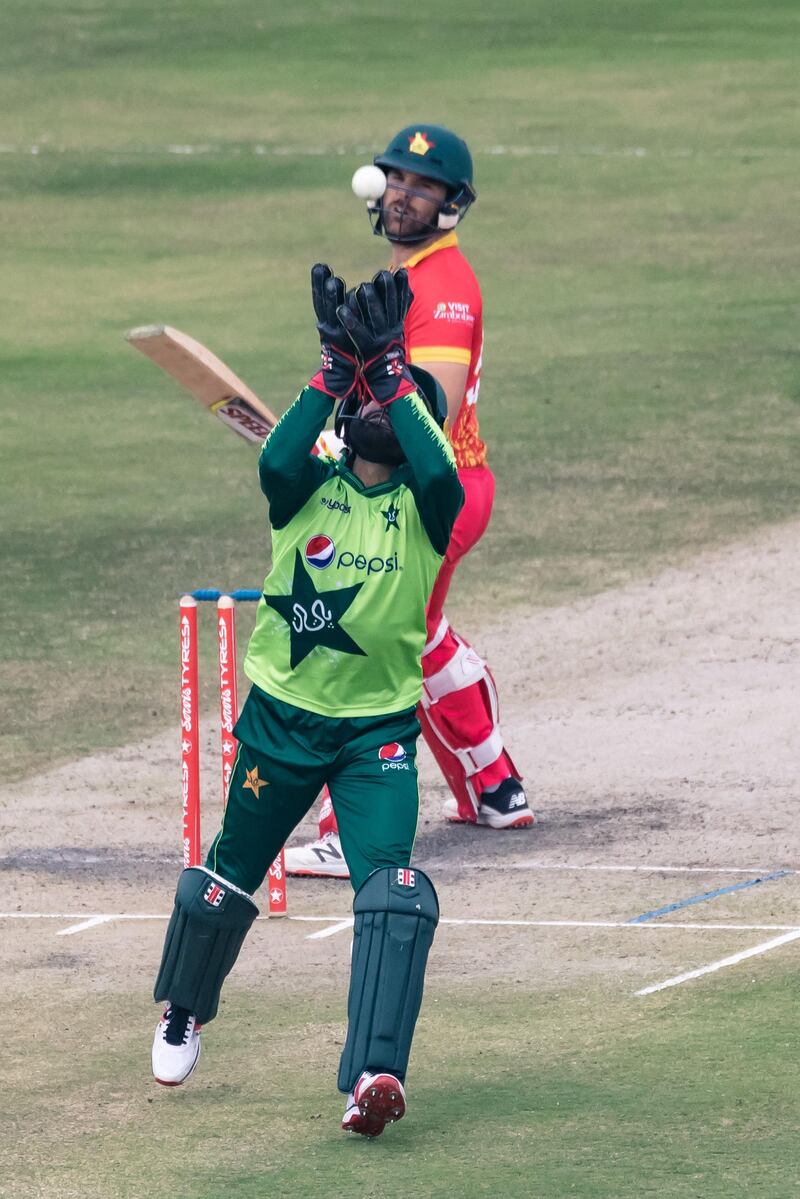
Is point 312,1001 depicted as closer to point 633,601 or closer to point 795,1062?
point 795,1062

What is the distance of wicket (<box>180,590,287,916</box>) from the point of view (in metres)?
7.13

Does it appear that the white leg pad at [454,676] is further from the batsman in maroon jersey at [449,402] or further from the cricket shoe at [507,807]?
the cricket shoe at [507,807]

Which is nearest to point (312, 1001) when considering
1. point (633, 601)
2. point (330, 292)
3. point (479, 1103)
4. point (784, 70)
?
point (479, 1103)

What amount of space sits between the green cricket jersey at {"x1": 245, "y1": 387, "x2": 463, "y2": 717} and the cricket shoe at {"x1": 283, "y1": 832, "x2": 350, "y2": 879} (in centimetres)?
241

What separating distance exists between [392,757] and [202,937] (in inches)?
26.8

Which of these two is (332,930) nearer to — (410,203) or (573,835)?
(573,835)

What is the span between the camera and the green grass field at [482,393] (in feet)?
17.5

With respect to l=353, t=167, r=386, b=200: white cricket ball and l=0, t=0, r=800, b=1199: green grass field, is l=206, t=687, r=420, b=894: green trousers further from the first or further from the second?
l=353, t=167, r=386, b=200: white cricket ball

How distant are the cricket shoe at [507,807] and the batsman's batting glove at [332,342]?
3.13 m

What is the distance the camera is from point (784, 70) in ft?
90.4

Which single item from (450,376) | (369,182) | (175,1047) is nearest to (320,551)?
(175,1047)

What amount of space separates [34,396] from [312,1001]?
10457mm

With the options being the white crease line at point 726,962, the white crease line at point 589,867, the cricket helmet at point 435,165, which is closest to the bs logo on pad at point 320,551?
the white crease line at point 726,962

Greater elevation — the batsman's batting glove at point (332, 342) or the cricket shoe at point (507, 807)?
the batsman's batting glove at point (332, 342)
